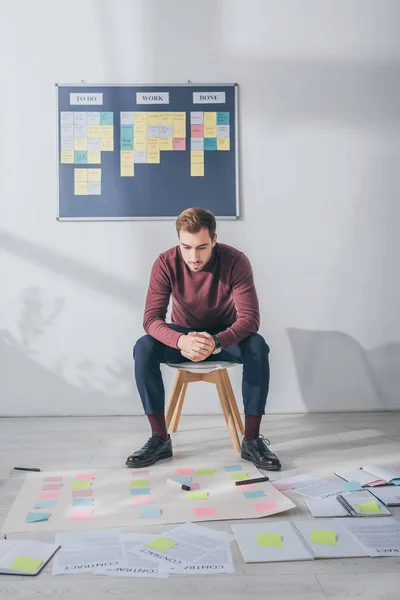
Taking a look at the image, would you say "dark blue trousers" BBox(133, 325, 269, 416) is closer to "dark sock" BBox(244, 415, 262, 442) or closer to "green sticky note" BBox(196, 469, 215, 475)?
"dark sock" BBox(244, 415, 262, 442)

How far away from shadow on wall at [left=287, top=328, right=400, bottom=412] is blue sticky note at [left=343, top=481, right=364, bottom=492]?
1.18m

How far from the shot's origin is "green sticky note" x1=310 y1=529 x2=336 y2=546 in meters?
1.54

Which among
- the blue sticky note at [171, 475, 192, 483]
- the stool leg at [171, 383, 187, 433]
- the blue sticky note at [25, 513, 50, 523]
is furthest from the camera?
the stool leg at [171, 383, 187, 433]

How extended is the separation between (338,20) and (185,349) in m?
1.94

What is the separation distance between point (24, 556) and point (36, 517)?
0.24 m

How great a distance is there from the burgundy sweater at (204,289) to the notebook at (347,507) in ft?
2.64

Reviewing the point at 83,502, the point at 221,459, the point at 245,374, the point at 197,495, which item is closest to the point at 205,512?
the point at 197,495

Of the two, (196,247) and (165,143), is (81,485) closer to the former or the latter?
(196,247)

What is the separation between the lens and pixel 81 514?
5.76 ft

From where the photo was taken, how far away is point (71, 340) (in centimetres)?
316

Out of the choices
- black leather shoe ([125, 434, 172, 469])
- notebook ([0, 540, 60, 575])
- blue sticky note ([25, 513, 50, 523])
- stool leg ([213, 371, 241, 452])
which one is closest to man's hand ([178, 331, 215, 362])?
stool leg ([213, 371, 241, 452])

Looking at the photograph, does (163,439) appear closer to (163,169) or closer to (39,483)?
(39,483)

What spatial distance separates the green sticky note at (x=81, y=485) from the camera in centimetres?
199

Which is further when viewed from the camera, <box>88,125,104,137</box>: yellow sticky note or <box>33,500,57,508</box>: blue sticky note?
<box>88,125,104,137</box>: yellow sticky note
